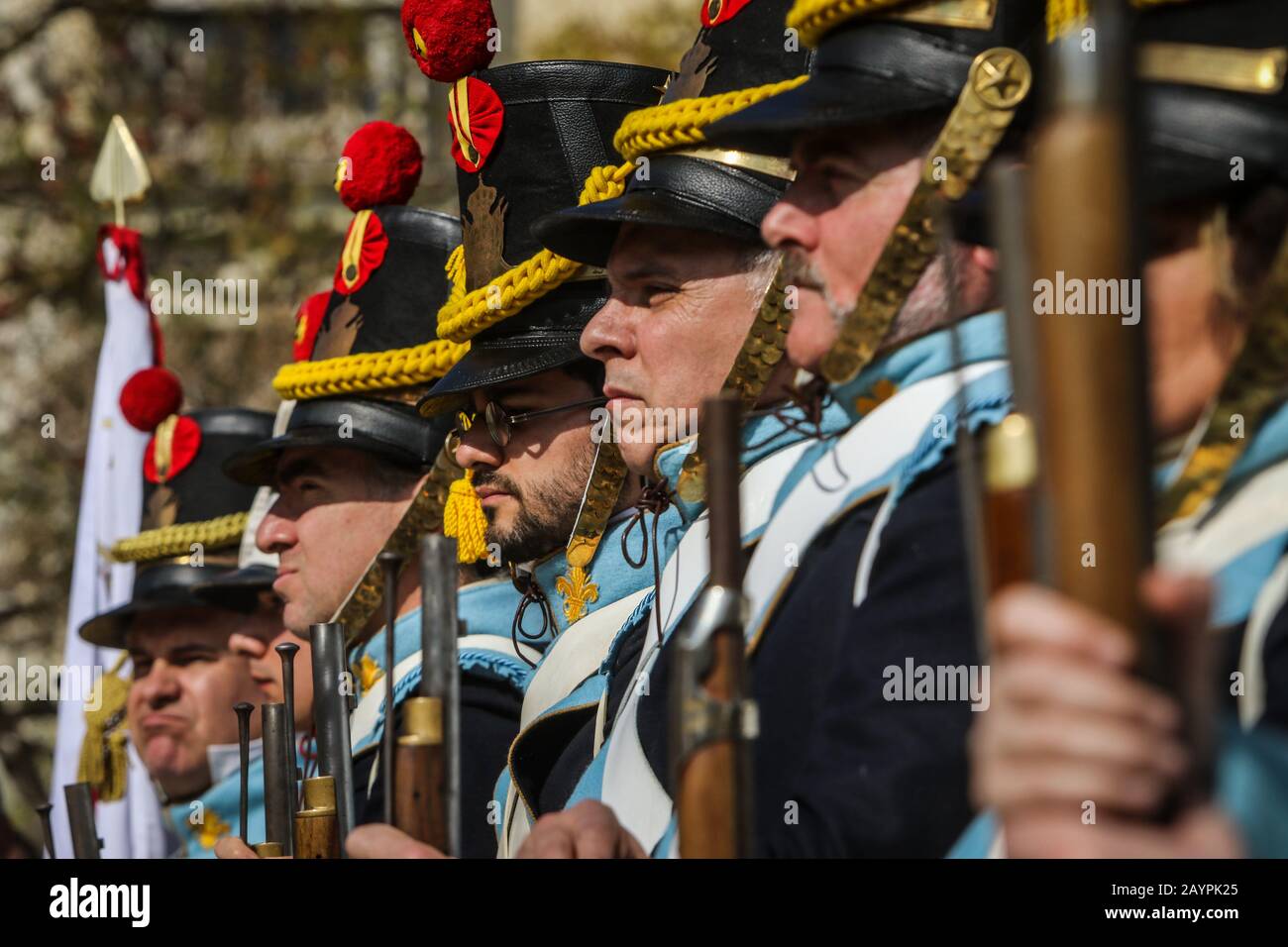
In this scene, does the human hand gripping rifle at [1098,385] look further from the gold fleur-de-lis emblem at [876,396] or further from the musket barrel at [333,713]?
the musket barrel at [333,713]

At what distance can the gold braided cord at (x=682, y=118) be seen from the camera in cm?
389

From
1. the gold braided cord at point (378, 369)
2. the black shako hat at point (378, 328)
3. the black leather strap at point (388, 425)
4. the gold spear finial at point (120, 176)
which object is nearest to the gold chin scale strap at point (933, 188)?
the gold braided cord at point (378, 369)

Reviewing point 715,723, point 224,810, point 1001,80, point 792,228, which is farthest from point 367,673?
point 715,723

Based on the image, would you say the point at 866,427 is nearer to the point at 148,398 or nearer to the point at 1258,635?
the point at 1258,635

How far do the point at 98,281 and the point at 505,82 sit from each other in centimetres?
899

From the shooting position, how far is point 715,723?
2.39m

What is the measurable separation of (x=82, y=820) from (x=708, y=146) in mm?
1921

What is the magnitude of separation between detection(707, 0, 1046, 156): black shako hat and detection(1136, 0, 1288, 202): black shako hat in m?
0.35

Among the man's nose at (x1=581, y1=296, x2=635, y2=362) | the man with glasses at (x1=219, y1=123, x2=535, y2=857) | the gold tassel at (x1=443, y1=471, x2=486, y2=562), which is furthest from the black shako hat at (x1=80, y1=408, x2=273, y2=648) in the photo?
the man's nose at (x1=581, y1=296, x2=635, y2=362)

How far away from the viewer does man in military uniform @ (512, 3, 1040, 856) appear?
271 cm

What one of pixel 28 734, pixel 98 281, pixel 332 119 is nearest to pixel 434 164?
pixel 332 119

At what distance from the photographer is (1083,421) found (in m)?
1.63

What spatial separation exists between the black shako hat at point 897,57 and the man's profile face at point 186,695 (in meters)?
4.55

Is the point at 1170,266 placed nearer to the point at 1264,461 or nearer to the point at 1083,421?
the point at 1264,461
